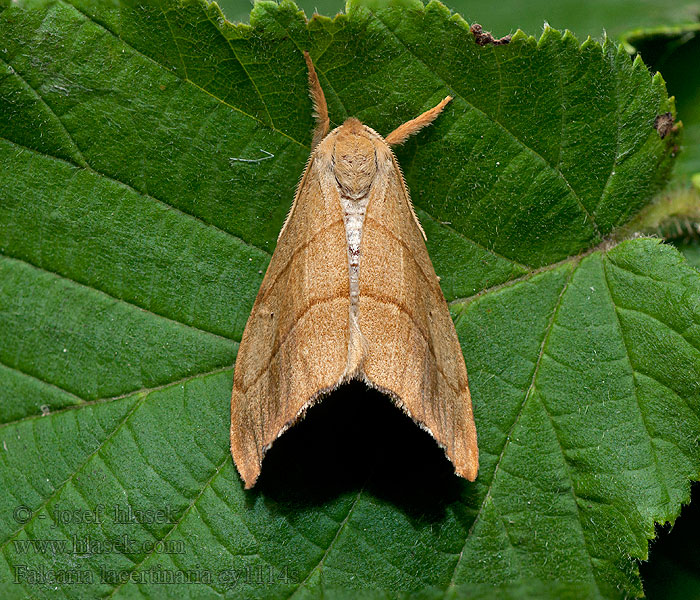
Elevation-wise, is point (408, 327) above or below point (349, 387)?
above

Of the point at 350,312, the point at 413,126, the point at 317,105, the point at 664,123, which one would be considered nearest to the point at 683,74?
the point at 664,123

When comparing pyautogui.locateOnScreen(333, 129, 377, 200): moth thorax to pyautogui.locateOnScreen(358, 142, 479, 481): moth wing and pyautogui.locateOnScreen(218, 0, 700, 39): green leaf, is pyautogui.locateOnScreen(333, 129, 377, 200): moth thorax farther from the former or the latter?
pyautogui.locateOnScreen(218, 0, 700, 39): green leaf

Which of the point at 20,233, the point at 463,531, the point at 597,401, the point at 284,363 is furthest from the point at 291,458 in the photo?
the point at 20,233

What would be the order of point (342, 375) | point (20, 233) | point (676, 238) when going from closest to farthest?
point (342, 375), point (20, 233), point (676, 238)

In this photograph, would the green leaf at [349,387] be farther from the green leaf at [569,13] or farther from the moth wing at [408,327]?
the green leaf at [569,13]

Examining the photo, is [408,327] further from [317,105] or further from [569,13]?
[569,13]

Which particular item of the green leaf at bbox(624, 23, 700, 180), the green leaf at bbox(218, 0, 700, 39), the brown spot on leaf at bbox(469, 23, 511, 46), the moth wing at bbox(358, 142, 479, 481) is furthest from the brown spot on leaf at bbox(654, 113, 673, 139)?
the moth wing at bbox(358, 142, 479, 481)

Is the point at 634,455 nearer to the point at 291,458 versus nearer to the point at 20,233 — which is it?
the point at 291,458
